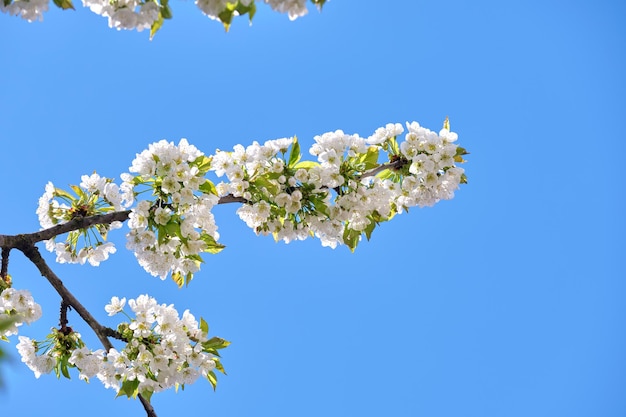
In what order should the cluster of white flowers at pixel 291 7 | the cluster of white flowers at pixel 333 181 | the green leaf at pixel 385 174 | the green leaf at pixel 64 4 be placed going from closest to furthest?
the cluster of white flowers at pixel 291 7 < the green leaf at pixel 64 4 < the cluster of white flowers at pixel 333 181 < the green leaf at pixel 385 174

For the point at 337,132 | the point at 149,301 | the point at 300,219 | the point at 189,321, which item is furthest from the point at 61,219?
the point at 337,132

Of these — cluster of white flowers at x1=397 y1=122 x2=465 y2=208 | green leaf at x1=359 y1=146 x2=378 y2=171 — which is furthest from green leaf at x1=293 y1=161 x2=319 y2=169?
cluster of white flowers at x1=397 y1=122 x2=465 y2=208

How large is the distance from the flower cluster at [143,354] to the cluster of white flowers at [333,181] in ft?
2.82

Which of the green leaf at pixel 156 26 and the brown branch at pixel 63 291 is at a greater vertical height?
the green leaf at pixel 156 26

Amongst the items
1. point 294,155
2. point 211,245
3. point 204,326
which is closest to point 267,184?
point 294,155

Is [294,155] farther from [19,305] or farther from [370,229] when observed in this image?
[19,305]

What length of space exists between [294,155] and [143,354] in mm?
1658

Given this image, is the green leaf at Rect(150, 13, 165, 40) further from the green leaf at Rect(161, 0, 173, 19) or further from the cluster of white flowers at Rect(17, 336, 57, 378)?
the cluster of white flowers at Rect(17, 336, 57, 378)

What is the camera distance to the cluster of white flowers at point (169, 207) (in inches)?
147

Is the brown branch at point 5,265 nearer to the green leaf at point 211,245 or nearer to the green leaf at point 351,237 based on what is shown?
the green leaf at point 211,245

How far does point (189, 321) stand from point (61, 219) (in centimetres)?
114

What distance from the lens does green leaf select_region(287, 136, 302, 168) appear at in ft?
13.4

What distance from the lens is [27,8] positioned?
9.17 feet

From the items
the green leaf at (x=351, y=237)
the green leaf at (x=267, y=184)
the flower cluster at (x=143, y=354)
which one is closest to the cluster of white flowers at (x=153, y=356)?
the flower cluster at (x=143, y=354)
